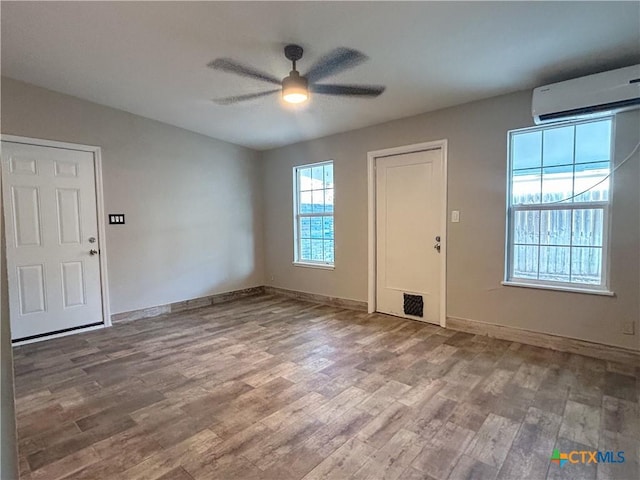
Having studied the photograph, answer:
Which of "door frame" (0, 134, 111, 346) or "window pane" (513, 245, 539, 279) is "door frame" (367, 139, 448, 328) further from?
"door frame" (0, 134, 111, 346)

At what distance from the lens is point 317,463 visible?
5.78 ft

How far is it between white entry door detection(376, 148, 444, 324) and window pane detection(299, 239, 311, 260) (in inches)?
49.5

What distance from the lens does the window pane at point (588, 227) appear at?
9.79 ft

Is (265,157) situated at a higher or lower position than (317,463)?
higher

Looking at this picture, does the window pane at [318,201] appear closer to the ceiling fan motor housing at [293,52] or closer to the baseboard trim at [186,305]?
the baseboard trim at [186,305]

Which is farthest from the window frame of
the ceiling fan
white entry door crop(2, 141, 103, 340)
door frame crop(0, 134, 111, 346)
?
white entry door crop(2, 141, 103, 340)

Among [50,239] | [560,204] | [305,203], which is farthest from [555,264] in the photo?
[50,239]

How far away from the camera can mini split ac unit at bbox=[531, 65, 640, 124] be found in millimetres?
2592

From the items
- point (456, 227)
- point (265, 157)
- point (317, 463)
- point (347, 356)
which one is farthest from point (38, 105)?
point (456, 227)

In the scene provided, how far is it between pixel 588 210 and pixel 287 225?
378 centimetres

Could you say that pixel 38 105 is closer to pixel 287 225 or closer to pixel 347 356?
pixel 287 225

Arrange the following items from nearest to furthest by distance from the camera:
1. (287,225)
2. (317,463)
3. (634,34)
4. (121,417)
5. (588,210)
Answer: (317,463), (121,417), (634,34), (588,210), (287,225)

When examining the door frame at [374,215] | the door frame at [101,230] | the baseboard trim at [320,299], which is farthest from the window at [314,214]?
the door frame at [101,230]

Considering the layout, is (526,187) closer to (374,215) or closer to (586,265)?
(586,265)
